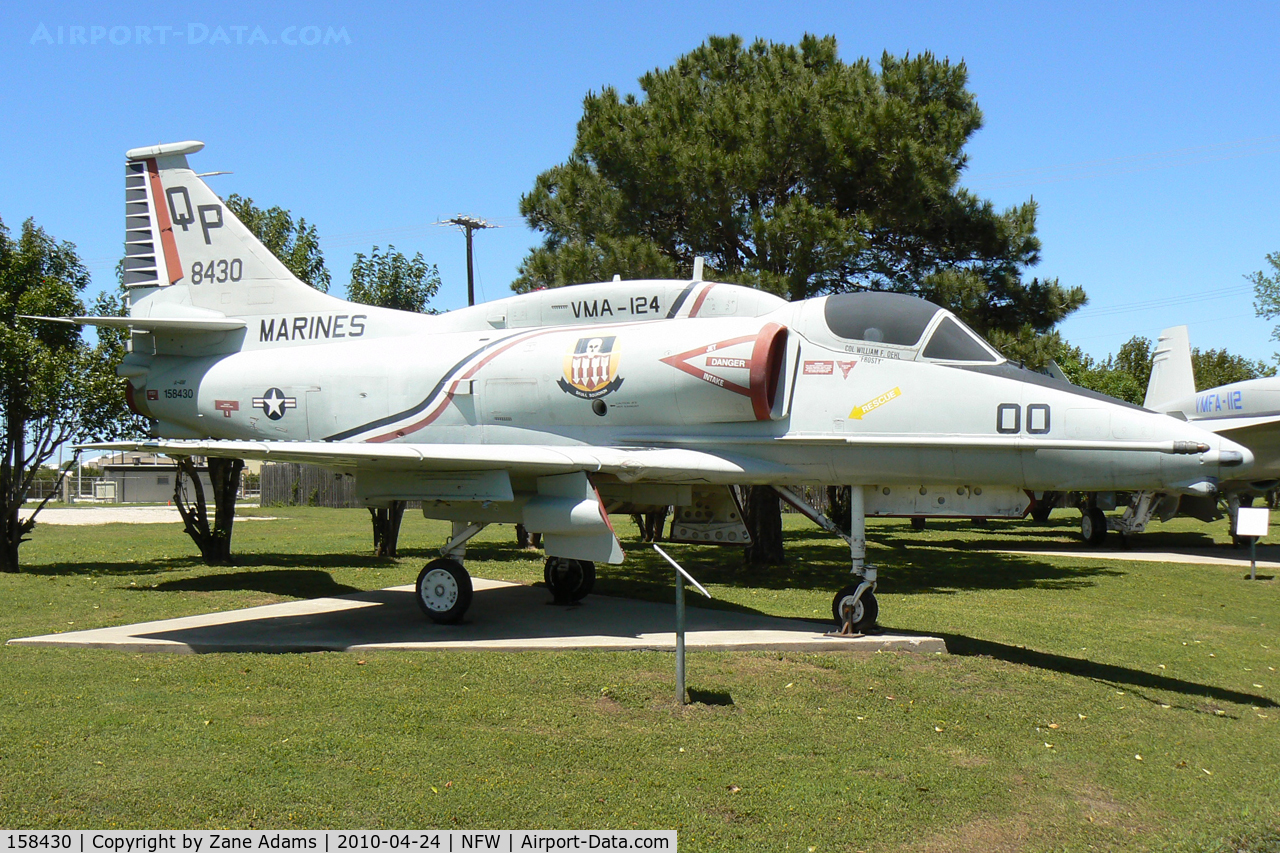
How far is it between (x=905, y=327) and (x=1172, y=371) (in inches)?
790

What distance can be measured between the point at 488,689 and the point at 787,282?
1147cm

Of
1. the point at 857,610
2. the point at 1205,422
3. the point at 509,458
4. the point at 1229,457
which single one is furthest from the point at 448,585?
the point at 1205,422

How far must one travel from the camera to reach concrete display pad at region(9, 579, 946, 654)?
8391 millimetres

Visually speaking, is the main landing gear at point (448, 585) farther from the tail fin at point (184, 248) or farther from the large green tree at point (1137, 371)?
the large green tree at point (1137, 371)

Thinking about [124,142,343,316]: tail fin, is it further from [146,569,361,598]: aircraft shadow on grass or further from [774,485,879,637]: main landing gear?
[774,485,879,637]: main landing gear

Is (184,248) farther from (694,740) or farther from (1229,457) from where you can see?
(1229,457)

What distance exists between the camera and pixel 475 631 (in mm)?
9273

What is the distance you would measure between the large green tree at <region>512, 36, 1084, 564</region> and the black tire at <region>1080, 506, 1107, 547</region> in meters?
7.78

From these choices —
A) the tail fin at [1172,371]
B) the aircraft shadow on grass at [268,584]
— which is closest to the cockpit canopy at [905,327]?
the aircraft shadow on grass at [268,584]

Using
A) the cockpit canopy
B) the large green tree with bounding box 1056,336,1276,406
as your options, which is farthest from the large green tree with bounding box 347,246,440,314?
the large green tree with bounding box 1056,336,1276,406

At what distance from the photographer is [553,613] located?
10453 millimetres

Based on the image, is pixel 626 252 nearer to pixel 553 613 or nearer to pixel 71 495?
pixel 553 613

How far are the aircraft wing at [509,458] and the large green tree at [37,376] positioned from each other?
24.3ft

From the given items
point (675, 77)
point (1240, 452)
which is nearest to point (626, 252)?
point (675, 77)
